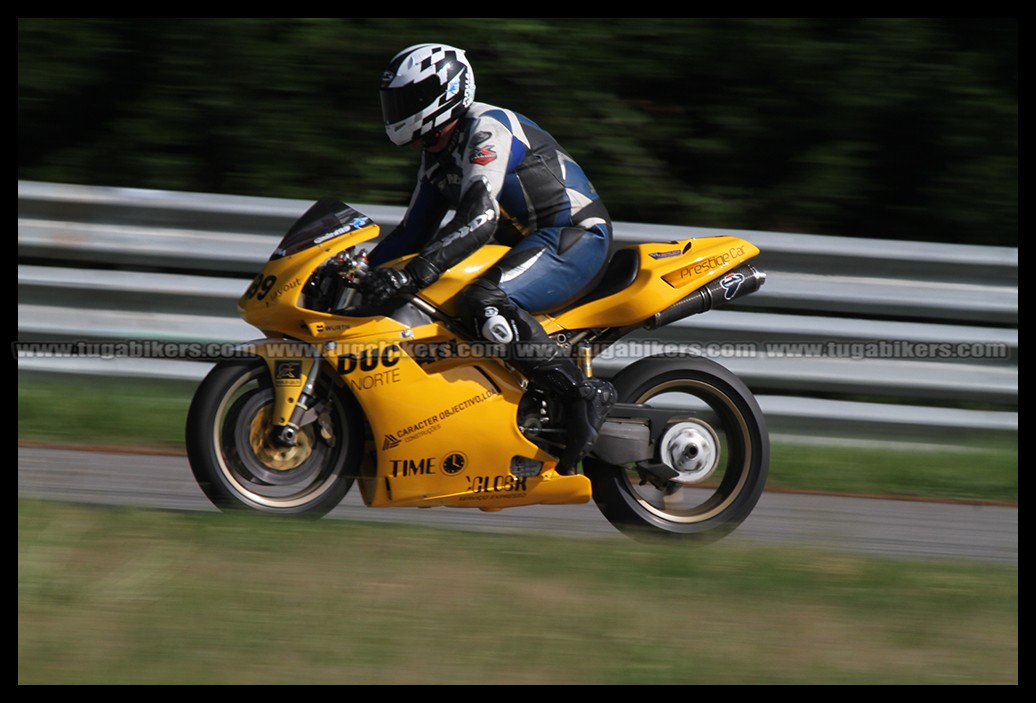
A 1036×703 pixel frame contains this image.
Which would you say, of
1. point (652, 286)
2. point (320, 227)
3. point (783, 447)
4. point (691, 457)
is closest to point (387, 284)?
point (320, 227)

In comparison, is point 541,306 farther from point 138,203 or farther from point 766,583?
point 138,203

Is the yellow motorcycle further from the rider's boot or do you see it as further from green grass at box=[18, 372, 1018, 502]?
green grass at box=[18, 372, 1018, 502]

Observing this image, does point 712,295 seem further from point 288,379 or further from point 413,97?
point 288,379

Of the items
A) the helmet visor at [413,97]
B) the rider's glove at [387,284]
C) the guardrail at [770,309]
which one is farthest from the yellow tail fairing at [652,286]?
the guardrail at [770,309]

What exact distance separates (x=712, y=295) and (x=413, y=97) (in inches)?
58.0

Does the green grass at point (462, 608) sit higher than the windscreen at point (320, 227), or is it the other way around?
the windscreen at point (320, 227)

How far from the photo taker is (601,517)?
532 centimetres

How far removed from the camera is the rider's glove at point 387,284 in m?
4.59

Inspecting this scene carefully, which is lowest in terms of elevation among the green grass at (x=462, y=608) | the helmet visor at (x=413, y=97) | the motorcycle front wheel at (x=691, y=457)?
Answer: the green grass at (x=462, y=608)

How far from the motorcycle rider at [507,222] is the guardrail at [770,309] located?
1616 millimetres

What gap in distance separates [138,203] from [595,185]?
8.79ft

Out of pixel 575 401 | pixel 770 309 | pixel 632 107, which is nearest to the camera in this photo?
pixel 575 401

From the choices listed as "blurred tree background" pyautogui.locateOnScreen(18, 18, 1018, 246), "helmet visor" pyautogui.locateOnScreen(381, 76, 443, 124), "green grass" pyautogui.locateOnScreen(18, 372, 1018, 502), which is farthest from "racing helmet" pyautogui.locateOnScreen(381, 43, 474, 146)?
"blurred tree background" pyautogui.locateOnScreen(18, 18, 1018, 246)

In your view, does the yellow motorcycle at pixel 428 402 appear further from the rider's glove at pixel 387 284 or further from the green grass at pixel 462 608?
the green grass at pixel 462 608
